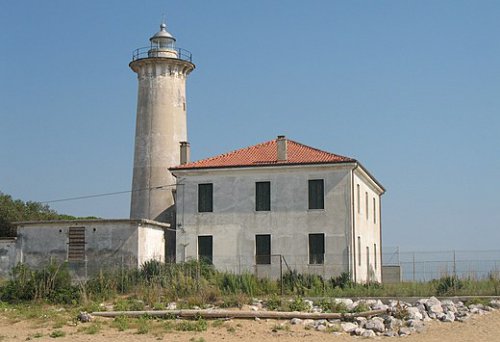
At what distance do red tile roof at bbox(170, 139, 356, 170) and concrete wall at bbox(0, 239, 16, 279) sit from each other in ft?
26.3

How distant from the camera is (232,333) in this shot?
23.3 m

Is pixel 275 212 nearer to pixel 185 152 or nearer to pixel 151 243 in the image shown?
pixel 151 243

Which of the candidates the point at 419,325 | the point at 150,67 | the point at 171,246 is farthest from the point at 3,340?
the point at 150,67

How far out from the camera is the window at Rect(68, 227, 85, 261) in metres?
34.0

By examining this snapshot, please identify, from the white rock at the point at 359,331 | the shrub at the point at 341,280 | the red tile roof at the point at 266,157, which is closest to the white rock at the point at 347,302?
the white rock at the point at 359,331

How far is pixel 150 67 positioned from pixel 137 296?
675 inches

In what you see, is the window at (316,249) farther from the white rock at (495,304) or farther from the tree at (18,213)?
the tree at (18,213)

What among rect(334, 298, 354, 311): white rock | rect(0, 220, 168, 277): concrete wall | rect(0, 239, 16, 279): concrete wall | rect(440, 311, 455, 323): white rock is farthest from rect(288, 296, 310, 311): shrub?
rect(0, 239, 16, 279): concrete wall

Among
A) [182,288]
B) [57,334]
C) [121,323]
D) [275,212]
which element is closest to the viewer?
[57,334]

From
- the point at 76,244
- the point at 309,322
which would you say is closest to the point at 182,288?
the point at 309,322

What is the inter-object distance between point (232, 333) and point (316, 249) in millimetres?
11729

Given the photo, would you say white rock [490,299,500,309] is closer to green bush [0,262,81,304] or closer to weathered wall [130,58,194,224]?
green bush [0,262,81,304]

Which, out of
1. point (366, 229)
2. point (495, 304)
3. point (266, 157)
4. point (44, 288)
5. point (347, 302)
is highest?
point (266, 157)

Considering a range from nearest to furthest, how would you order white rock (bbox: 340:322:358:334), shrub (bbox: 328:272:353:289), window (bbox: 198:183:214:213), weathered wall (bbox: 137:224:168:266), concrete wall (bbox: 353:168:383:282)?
white rock (bbox: 340:322:358:334)
shrub (bbox: 328:272:353:289)
weathered wall (bbox: 137:224:168:266)
concrete wall (bbox: 353:168:383:282)
window (bbox: 198:183:214:213)
